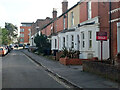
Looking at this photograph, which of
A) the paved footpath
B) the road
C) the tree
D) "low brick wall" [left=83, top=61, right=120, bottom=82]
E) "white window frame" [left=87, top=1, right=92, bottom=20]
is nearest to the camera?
the paved footpath

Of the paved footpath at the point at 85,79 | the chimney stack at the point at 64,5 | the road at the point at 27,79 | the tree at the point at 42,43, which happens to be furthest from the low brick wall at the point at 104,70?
the tree at the point at 42,43

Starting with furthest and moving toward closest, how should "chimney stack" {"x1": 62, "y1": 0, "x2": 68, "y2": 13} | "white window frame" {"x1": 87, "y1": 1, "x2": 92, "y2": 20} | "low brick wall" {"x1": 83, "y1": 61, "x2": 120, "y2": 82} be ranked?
"chimney stack" {"x1": 62, "y1": 0, "x2": 68, "y2": 13} → "white window frame" {"x1": 87, "y1": 1, "x2": 92, "y2": 20} → "low brick wall" {"x1": 83, "y1": 61, "x2": 120, "y2": 82}

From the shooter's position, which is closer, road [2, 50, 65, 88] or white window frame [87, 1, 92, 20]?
road [2, 50, 65, 88]

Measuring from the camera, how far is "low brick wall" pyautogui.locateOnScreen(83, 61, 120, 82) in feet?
36.7

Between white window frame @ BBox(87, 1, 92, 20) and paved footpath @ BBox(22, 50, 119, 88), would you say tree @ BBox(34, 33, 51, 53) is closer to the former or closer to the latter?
white window frame @ BBox(87, 1, 92, 20)

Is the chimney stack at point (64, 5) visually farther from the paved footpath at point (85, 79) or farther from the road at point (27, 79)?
the paved footpath at point (85, 79)

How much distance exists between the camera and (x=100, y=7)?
66.4ft

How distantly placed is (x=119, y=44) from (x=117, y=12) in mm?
2396

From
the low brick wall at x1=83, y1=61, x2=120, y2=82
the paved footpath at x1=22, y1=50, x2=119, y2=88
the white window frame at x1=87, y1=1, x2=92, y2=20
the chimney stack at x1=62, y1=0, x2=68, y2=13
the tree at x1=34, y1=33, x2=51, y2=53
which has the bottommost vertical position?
the paved footpath at x1=22, y1=50, x2=119, y2=88

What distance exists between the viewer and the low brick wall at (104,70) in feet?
36.7

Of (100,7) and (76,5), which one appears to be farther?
(76,5)

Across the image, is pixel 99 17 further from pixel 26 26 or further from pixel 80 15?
pixel 26 26

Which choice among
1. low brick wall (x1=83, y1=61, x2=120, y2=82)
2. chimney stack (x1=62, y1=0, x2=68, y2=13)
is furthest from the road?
chimney stack (x1=62, y1=0, x2=68, y2=13)

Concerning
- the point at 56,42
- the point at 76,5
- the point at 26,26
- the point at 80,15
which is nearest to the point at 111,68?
the point at 80,15
